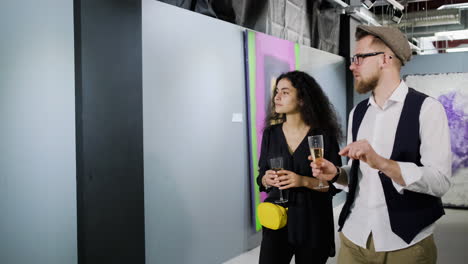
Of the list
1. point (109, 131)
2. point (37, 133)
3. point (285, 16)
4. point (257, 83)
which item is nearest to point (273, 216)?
point (109, 131)

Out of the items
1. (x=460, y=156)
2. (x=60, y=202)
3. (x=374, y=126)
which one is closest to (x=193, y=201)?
(x=60, y=202)

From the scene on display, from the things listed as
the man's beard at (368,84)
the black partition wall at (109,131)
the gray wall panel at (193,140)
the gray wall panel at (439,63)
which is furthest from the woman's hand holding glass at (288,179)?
the gray wall panel at (439,63)

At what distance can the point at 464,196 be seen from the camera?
6547 millimetres

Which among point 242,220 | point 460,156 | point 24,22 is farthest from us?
point 460,156

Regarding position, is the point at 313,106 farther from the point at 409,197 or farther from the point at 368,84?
the point at 409,197

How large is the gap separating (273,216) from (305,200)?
20 centimetres

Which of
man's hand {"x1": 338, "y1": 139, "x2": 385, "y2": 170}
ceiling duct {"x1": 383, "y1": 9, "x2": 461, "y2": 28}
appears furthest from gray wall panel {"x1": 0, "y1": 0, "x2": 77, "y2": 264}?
ceiling duct {"x1": 383, "y1": 9, "x2": 461, "y2": 28}

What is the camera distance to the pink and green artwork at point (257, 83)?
14.2 ft

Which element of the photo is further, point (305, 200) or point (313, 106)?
point (313, 106)

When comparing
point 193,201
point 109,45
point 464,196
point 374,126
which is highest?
point 109,45

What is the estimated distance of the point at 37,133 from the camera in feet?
8.39

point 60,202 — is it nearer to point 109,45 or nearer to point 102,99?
point 102,99

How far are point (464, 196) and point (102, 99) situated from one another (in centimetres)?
593

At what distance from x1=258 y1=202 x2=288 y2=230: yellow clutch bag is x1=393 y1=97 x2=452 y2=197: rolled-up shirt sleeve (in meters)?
0.83
